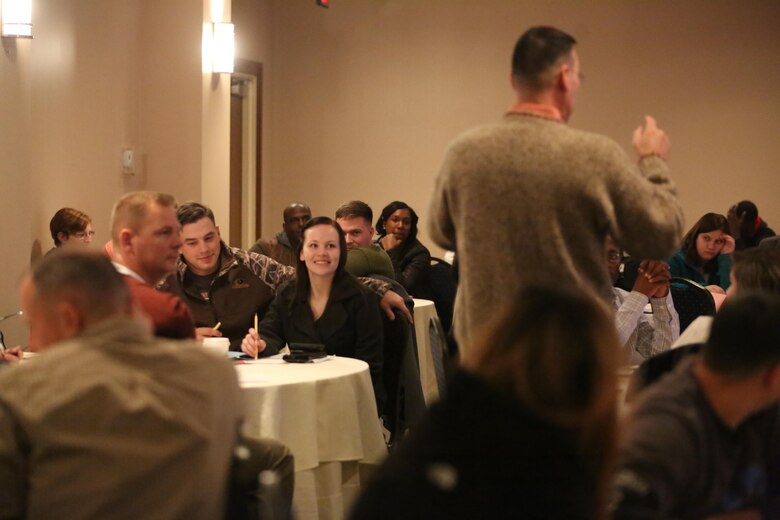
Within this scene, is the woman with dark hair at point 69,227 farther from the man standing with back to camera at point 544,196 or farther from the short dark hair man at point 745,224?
the short dark hair man at point 745,224

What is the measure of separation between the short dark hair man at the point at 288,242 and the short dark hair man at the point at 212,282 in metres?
2.43

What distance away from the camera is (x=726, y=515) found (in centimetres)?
215

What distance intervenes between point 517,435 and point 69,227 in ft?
16.1

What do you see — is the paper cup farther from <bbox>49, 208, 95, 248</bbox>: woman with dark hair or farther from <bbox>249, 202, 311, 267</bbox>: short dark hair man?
<bbox>249, 202, 311, 267</bbox>: short dark hair man

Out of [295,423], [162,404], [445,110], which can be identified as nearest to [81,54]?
[295,423]

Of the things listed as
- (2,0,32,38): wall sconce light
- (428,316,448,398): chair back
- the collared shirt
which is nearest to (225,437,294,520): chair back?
(428,316,448,398): chair back

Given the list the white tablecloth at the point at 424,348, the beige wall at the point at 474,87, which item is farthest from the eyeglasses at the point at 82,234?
the beige wall at the point at 474,87

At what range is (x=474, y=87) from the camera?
1027cm

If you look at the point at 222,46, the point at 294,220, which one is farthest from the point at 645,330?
the point at 222,46

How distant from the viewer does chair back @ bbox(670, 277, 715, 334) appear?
492 centimetres

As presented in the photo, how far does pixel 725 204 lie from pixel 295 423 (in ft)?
22.9

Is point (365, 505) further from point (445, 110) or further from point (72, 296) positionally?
point (445, 110)

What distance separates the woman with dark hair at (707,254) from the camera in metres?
7.25

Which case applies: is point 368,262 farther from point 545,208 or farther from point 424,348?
point 545,208
